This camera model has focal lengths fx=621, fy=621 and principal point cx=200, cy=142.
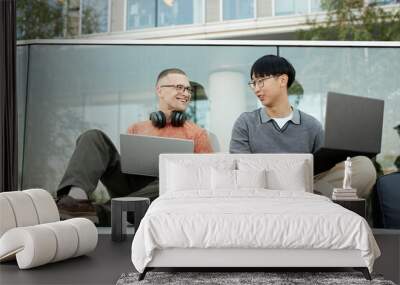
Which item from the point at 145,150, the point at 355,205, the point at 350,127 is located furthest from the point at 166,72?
the point at 355,205

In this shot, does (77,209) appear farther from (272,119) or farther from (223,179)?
(272,119)

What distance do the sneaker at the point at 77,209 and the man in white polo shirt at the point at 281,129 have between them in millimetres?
1738

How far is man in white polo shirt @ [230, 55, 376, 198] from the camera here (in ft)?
22.9

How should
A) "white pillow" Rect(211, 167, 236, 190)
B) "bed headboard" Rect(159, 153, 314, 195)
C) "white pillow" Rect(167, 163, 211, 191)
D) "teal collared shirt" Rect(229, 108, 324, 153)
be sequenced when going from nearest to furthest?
"white pillow" Rect(211, 167, 236, 190)
"white pillow" Rect(167, 163, 211, 191)
"bed headboard" Rect(159, 153, 314, 195)
"teal collared shirt" Rect(229, 108, 324, 153)

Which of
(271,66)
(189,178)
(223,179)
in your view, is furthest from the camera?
(271,66)

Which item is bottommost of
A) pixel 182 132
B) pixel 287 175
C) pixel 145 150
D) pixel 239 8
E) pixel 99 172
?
pixel 99 172

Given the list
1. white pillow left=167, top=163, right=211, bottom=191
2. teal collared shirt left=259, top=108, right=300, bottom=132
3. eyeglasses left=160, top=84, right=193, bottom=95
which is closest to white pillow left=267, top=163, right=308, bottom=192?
white pillow left=167, top=163, right=211, bottom=191

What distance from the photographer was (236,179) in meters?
6.09

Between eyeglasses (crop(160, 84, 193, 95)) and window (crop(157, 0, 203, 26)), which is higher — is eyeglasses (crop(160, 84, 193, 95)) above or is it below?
below

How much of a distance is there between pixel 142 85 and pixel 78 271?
2.96 m

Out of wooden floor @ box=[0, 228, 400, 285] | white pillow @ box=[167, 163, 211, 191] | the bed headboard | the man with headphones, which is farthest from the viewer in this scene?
the man with headphones

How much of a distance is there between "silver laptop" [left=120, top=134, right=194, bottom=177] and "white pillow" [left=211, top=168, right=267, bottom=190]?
3.27ft

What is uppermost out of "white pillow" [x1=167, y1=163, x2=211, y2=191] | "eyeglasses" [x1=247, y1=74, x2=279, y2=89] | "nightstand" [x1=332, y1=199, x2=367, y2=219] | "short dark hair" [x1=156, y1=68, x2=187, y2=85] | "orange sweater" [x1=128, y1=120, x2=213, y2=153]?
"short dark hair" [x1=156, y1=68, x2=187, y2=85]

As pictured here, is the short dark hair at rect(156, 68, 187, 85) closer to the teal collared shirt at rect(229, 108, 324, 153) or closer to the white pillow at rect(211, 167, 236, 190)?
the teal collared shirt at rect(229, 108, 324, 153)
